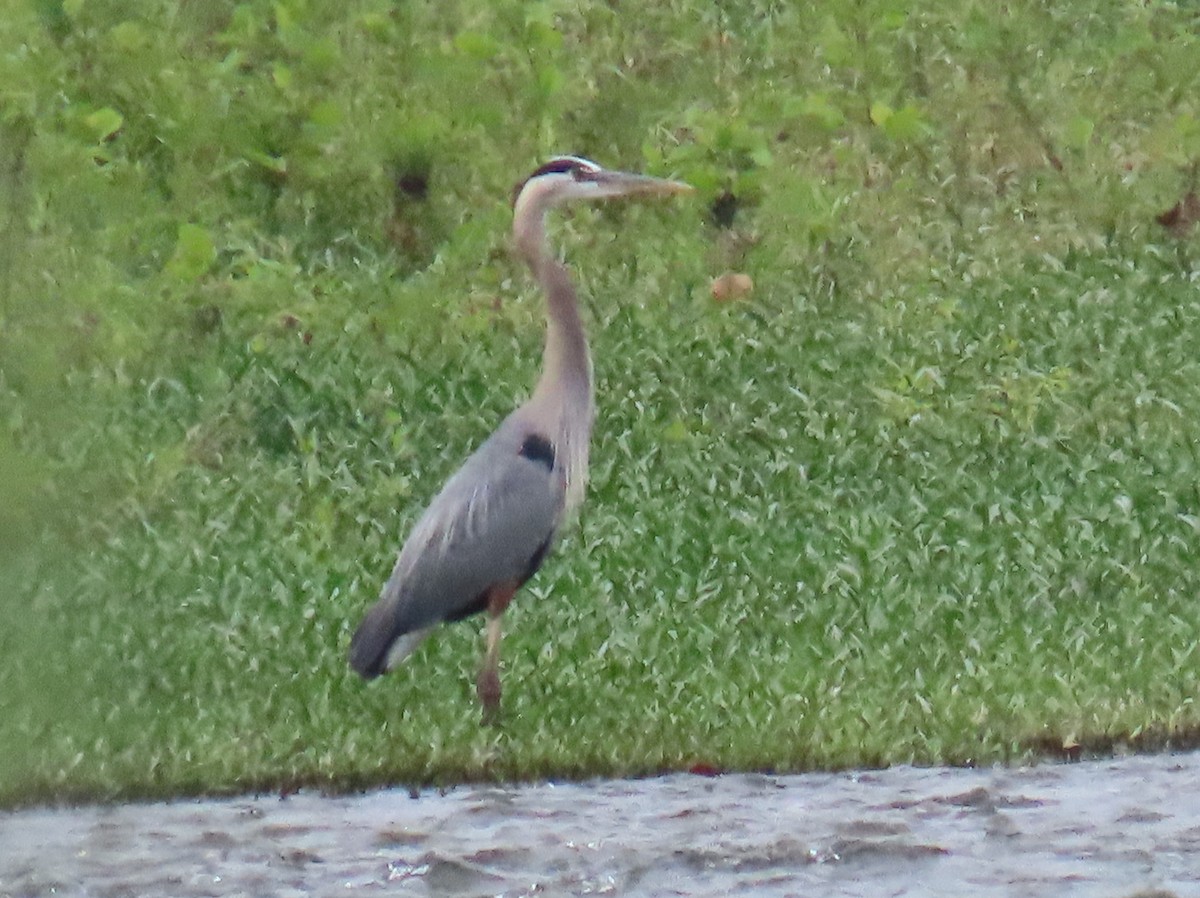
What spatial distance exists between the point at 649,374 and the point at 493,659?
2925 mm

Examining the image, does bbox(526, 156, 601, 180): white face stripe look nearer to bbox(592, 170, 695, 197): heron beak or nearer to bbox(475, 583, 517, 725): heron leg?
bbox(592, 170, 695, 197): heron beak

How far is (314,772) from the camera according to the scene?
5.55 metres

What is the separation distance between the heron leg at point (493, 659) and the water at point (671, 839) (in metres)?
0.48

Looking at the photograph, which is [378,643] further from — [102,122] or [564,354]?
[102,122]

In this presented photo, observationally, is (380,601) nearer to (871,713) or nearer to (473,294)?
(871,713)

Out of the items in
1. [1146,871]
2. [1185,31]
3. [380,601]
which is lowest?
[1146,871]

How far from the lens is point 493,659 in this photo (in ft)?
19.8

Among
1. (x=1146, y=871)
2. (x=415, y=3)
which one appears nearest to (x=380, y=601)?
(x=1146, y=871)

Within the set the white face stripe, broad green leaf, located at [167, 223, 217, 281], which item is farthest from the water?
broad green leaf, located at [167, 223, 217, 281]

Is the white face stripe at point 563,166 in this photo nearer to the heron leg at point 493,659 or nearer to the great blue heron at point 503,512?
the great blue heron at point 503,512

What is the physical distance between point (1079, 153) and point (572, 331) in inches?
196

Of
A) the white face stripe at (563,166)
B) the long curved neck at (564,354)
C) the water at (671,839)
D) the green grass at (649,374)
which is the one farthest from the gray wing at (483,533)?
the white face stripe at (563,166)

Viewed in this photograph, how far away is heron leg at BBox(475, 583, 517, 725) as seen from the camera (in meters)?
5.98

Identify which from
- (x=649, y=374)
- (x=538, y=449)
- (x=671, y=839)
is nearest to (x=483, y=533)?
(x=538, y=449)
